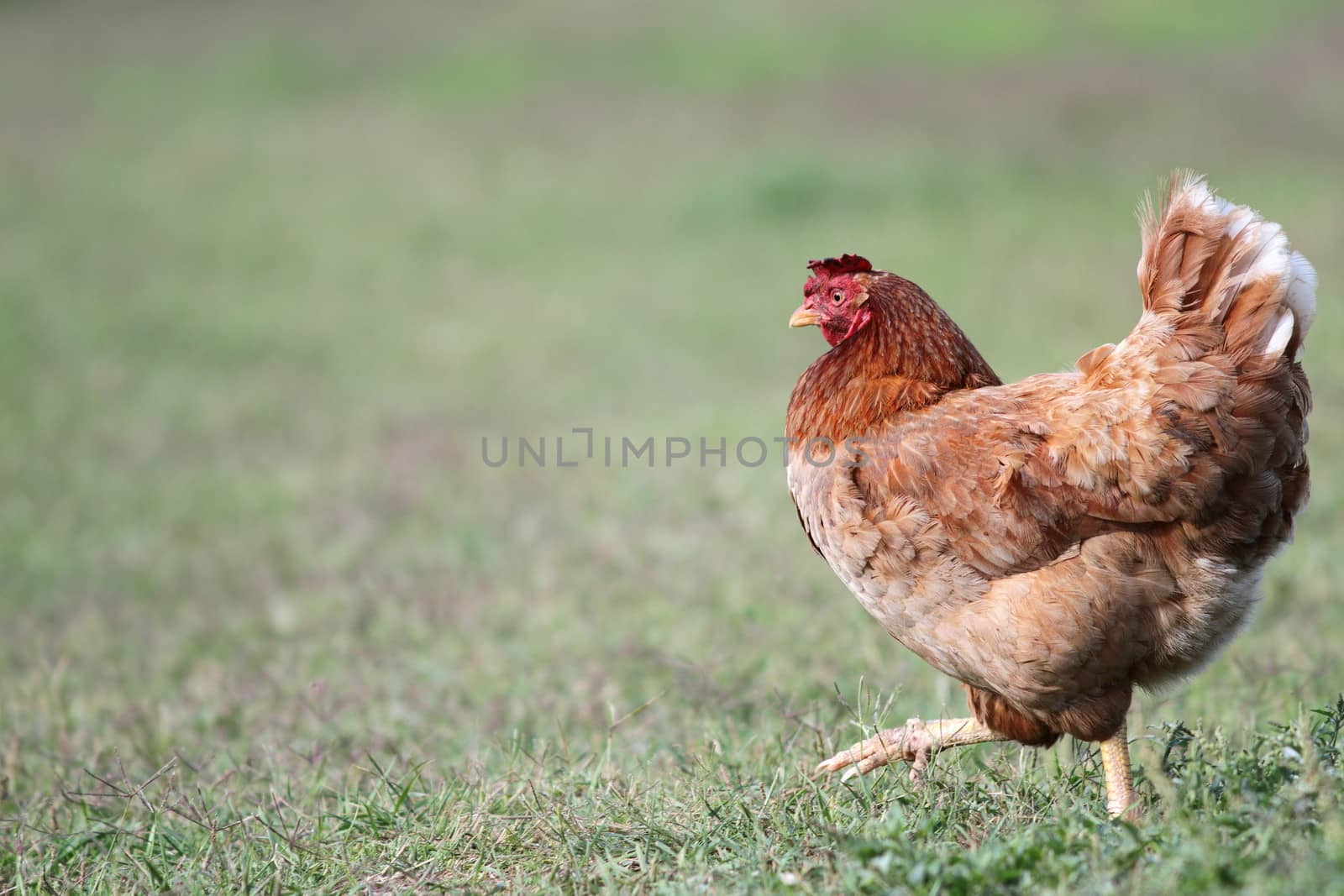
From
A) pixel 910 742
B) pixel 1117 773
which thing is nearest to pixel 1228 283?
pixel 1117 773

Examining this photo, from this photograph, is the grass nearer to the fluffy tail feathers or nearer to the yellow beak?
the fluffy tail feathers

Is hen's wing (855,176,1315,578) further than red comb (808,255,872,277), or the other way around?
red comb (808,255,872,277)

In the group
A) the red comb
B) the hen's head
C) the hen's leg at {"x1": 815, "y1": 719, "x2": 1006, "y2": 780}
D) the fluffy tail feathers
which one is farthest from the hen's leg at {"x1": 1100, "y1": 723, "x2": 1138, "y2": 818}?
the red comb

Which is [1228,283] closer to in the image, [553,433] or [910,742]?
[910,742]

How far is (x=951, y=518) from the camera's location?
10.8ft

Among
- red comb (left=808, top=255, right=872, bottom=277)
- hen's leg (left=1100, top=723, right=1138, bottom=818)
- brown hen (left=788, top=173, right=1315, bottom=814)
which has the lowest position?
hen's leg (left=1100, top=723, right=1138, bottom=818)

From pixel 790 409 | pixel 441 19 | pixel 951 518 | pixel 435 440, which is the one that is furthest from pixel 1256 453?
pixel 441 19

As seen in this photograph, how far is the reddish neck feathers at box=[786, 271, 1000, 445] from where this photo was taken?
3.56m

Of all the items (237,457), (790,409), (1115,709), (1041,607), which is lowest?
(237,457)

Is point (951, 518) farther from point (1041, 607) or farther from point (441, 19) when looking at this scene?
point (441, 19)

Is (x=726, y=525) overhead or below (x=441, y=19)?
below

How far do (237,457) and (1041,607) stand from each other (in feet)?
24.0

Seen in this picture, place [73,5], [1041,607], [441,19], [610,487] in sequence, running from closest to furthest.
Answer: [1041,607] < [610,487] < [441,19] < [73,5]

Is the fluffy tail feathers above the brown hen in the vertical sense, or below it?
above
